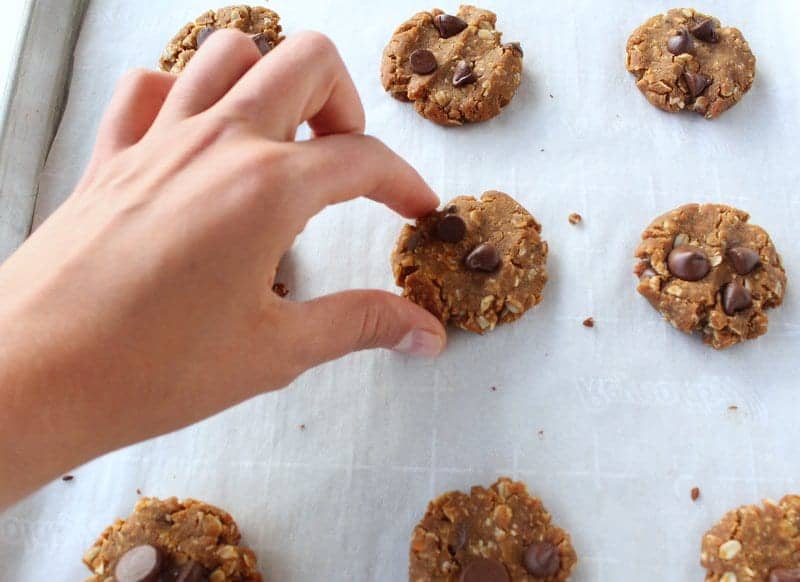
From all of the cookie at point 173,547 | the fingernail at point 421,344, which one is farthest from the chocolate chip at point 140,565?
the fingernail at point 421,344

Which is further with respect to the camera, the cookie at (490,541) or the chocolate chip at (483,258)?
the chocolate chip at (483,258)

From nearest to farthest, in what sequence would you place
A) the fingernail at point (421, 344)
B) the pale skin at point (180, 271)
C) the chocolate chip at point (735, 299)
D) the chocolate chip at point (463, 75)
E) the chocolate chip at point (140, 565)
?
the pale skin at point (180, 271)
the chocolate chip at point (140, 565)
the fingernail at point (421, 344)
the chocolate chip at point (735, 299)
the chocolate chip at point (463, 75)

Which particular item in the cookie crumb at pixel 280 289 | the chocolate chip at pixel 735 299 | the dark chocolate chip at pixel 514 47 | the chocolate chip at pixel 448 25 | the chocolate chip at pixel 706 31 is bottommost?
the chocolate chip at pixel 735 299

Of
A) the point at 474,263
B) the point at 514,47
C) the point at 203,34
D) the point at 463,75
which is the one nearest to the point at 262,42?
the point at 203,34

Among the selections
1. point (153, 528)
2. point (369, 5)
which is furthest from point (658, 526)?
point (369, 5)

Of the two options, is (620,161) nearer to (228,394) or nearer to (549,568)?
(549,568)

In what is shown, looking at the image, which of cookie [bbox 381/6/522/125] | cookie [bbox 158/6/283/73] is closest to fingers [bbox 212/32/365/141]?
cookie [bbox 381/6/522/125]

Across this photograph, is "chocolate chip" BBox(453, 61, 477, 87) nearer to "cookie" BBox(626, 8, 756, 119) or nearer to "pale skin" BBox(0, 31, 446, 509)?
"cookie" BBox(626, 8, 756, 119)

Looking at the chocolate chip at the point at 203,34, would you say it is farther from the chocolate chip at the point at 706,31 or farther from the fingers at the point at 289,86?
the chocolate chip at the point at 706,31
